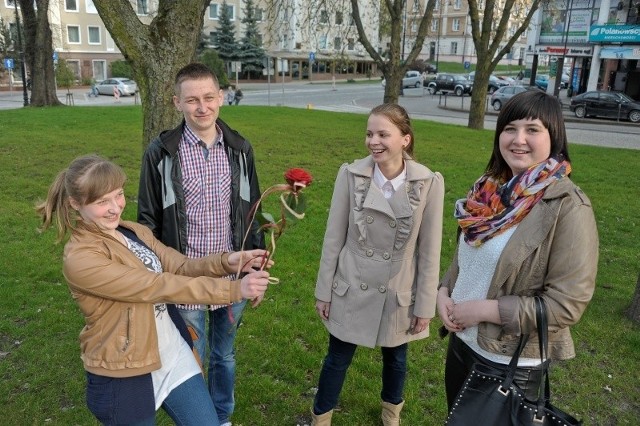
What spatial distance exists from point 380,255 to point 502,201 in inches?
33.3

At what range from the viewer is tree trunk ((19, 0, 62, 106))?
20875 mm

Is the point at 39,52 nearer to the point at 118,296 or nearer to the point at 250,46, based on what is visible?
the point at 118,296

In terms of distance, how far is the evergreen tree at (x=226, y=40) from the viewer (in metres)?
50.2

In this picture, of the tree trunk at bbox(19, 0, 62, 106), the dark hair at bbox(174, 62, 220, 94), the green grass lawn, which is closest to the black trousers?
the green grass lawn

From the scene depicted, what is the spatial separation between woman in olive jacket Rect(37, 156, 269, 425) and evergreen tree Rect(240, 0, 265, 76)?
52503 mm

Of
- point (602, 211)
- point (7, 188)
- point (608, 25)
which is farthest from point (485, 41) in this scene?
point (608, 25)

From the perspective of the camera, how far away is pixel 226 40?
50.8 metres

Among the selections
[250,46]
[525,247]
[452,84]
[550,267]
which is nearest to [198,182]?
[525,247]

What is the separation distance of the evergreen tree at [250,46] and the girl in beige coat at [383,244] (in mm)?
51913

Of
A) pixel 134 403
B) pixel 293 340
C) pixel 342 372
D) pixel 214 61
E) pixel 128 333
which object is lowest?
pixel 293 340

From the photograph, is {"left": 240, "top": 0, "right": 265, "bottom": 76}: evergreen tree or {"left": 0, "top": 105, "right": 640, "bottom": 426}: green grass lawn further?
{"left": 240, "top": 0, "right": 265, "bottom": 76}: evergreen tree

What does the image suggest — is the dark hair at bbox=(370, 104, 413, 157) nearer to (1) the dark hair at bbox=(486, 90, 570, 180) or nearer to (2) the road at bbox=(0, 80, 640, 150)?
(1) the dark hair at bbox=(486, 90, 570, 180)

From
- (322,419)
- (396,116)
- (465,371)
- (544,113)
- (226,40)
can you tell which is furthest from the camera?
(226,40)

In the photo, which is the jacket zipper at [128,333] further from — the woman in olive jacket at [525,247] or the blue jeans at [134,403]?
the woman in olive jacket at [525,247]
